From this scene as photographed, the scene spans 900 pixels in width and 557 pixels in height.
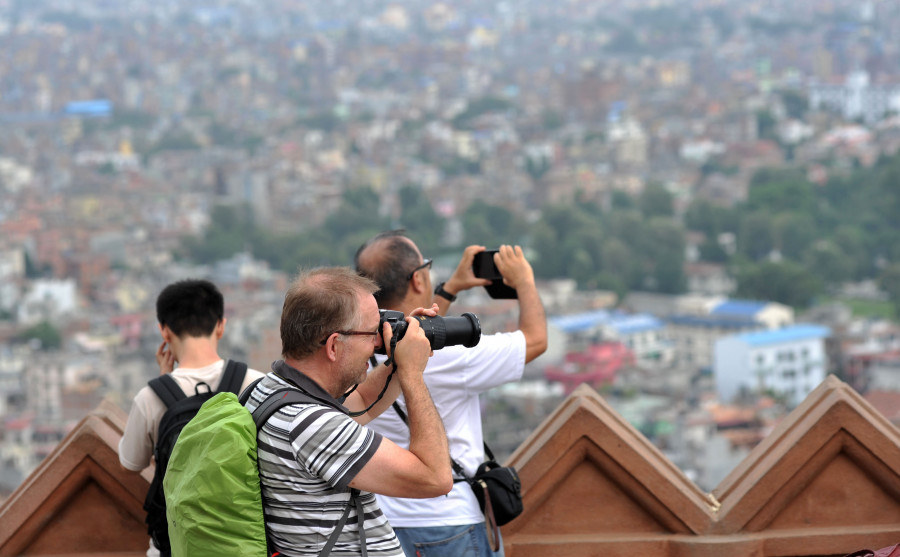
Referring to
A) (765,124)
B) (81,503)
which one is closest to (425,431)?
(81,503)

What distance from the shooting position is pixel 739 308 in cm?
3747

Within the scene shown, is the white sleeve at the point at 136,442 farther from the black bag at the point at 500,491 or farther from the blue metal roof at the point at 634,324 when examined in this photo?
the blue metal roof at the point at 634,324

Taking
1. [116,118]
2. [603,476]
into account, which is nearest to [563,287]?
[116,118]

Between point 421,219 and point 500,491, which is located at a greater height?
point 500,491

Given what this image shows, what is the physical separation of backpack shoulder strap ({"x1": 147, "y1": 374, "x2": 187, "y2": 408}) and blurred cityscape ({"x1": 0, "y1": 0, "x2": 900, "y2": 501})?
665 inches

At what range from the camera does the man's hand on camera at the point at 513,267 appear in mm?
1384

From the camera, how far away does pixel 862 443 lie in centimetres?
138

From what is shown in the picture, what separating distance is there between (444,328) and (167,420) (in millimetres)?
323

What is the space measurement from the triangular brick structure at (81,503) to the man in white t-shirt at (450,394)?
0.98 ft

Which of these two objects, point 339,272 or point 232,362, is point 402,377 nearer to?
point 339,272

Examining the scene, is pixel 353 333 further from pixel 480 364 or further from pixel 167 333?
pixel 167 333

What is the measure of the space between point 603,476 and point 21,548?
2.08ft

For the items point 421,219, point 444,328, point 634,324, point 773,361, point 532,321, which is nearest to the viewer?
point 444,328

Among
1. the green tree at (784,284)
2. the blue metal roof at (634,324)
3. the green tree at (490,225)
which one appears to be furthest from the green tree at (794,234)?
the green tree at (490,225)
